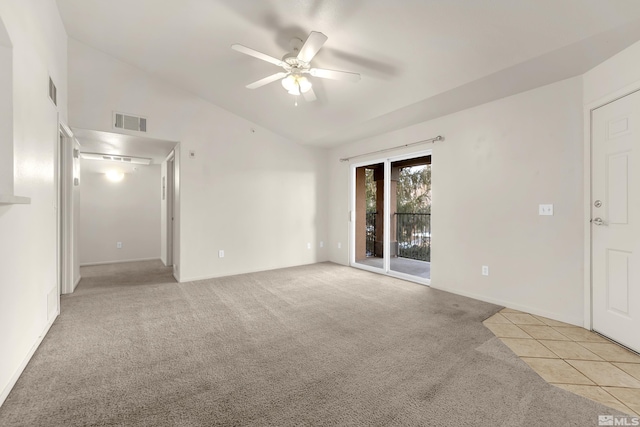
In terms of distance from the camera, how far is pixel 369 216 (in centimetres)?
573

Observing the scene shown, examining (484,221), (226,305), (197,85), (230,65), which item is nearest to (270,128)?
(197,85)

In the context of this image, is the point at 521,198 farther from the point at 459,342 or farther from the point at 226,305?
the point at 226,305

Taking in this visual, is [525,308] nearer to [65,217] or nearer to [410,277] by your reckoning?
[410,277]

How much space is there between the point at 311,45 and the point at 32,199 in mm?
2666

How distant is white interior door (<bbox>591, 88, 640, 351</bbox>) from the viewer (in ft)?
7.81

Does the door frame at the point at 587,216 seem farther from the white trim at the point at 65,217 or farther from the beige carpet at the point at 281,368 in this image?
the white trim at the point at 65,217

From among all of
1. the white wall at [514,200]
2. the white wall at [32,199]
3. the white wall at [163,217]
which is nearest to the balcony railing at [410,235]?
the white wall at [514,200]

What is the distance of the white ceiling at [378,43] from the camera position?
2281 mm

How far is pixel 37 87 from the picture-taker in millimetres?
2447

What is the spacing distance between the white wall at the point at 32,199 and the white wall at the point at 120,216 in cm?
349

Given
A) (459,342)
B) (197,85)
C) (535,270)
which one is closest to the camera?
(459,342)

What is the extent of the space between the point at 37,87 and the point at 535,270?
17.0 ft

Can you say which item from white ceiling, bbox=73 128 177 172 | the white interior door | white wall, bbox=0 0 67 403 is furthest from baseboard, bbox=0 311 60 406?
the white interior door

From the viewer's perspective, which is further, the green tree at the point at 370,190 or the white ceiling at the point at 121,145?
the green tree at the point at 370,190
